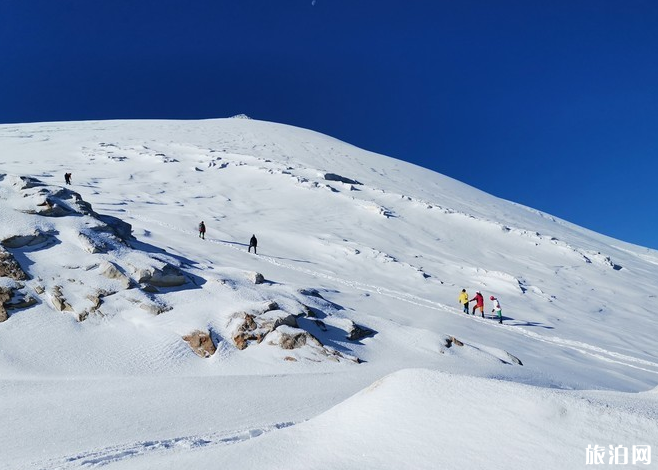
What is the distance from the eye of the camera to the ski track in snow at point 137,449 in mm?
5312

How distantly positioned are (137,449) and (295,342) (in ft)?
16.1

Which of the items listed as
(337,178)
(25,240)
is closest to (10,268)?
(25,240)

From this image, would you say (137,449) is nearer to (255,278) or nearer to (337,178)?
(255,278)

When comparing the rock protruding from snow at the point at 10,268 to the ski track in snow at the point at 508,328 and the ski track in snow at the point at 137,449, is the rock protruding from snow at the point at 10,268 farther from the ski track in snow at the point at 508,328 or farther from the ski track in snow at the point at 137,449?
the ski track in snow at the point at 508,328

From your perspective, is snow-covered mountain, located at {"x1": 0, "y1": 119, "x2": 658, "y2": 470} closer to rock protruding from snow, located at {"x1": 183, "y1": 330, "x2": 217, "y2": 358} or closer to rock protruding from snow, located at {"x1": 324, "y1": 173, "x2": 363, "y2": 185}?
rock protruding from snow, located at {"x1": 183, "y1": 330, "x2": 217, "y2": 358}

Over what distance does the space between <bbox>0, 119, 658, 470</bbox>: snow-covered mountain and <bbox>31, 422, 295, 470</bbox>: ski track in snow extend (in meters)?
0.04

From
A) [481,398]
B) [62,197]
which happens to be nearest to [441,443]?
[481,398]

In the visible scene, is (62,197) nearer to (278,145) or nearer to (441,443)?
(441,443)

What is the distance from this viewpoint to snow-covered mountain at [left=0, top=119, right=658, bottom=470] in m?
4.14

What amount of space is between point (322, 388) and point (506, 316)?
43.3ft

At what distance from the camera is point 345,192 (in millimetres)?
39156

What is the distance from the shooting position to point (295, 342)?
10.3 metres

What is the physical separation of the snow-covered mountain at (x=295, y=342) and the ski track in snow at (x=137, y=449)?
0.04 m

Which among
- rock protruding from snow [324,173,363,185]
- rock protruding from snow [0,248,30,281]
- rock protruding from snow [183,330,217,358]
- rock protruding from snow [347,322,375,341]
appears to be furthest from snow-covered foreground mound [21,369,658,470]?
rock protruding from snow [324,173,363,185]
